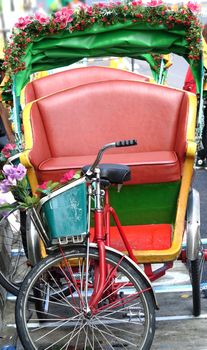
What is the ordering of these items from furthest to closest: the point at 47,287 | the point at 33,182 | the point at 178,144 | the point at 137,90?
the point at 137,90 → the point at 178,144 → the point at 33,182 → the point at 47,287

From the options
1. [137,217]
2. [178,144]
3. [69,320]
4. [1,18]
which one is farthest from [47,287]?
[1,18]

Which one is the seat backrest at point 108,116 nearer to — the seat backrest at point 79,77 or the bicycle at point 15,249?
the bicycle at point 15,249

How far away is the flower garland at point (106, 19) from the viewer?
401 cm

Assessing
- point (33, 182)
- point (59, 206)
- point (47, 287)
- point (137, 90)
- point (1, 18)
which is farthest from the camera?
point (1, 18)

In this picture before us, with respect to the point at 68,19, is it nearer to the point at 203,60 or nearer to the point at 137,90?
the point at 137,90

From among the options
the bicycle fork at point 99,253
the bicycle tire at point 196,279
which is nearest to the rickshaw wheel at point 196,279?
the bicycle tire at point 196,279

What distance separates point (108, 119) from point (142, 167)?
0.71 m

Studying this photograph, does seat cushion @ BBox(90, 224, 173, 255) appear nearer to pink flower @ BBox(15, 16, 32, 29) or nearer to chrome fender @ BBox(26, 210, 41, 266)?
chrome fender @ BBox(26, 210, 41, 266)

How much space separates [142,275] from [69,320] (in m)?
0.42

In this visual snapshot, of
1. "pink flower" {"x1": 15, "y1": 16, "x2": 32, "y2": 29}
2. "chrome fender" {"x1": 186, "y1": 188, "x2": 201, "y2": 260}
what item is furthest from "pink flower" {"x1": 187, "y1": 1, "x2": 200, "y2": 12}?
"chrome fender" {"x1": 186, "y1": 188, "x2": 201, "y2": 260}

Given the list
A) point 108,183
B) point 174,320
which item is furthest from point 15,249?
point 108,183

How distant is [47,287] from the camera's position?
322 centimetres

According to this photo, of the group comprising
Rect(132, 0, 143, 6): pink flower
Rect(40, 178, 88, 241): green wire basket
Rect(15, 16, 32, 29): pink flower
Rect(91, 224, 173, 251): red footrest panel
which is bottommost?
Rect(91, 224, 173, 251): red footrest panel

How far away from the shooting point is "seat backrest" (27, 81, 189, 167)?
13.1 ft
